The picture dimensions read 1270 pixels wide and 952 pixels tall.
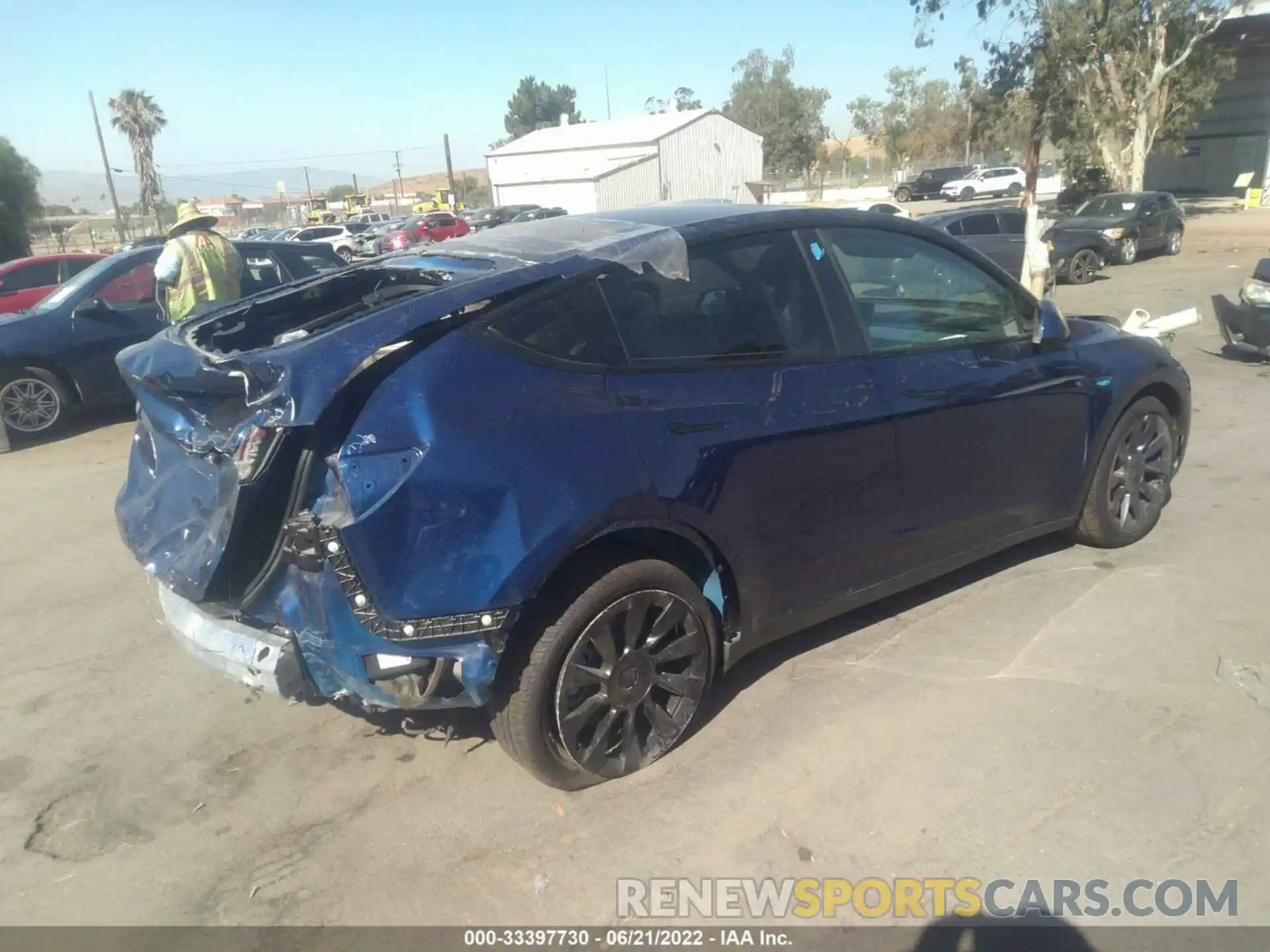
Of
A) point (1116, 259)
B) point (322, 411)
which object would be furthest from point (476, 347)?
point (1116, 259)

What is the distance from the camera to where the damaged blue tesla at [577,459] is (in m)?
2.66

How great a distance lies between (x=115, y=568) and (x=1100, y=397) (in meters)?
5.19

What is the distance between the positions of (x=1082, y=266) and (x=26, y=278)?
55.6 ft

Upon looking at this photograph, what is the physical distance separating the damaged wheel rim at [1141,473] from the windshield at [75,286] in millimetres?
8453

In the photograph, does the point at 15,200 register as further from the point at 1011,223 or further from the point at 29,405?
the point at 1011,223

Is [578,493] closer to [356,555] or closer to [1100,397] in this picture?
[356,555]

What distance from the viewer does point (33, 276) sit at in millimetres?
12320

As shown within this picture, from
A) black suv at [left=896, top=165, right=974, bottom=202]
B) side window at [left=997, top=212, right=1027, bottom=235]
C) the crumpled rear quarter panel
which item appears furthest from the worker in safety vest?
black suv at [left=896, top=165, right=974, bottom=202]

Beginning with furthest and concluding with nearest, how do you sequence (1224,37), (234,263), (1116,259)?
1. (1224,37)
2. (1116,259)
3. (234,263)

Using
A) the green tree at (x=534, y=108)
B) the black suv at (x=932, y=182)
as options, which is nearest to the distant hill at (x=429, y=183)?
the green tree at (x=534, y=108)

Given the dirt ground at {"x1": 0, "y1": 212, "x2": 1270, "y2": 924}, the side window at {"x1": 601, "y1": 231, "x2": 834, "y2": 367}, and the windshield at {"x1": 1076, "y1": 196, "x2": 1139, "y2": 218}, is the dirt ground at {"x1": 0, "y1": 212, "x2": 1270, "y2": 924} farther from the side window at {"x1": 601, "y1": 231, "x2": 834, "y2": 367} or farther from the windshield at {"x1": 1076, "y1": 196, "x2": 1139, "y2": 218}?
the windshield at {"x1": 1076, "y1": 196, "x2": 1139, "y2": 218}

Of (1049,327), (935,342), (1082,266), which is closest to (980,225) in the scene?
(1082,266)

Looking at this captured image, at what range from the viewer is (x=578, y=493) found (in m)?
2.80

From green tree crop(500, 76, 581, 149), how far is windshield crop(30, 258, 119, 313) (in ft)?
338
